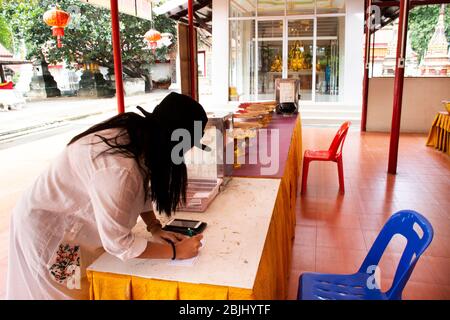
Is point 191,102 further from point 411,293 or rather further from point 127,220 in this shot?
point 411,293

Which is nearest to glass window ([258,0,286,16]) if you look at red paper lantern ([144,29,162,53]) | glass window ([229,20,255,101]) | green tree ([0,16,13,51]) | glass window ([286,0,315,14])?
glass window ([286,0,315,14])

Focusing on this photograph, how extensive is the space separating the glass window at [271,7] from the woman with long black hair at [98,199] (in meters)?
10.5

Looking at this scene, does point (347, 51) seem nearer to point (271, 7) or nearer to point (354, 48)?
point (354, 48)

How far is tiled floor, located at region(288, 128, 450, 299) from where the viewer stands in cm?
254

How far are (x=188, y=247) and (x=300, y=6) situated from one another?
1078 cm

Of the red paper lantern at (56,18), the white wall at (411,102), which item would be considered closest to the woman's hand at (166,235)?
the red paper lantern at (56,18)

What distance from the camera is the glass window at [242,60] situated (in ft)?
36.8

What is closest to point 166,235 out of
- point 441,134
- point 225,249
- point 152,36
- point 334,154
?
point 225,249

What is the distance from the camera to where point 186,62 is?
6605 mm

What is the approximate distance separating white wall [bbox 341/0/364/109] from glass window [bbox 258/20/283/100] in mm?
1858

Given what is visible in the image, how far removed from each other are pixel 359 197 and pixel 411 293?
181 cm

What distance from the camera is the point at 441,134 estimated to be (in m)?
6.26

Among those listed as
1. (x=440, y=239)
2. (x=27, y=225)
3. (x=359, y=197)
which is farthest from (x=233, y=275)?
(x=359, y=197)
